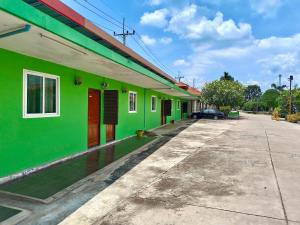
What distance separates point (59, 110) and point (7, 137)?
192 cm

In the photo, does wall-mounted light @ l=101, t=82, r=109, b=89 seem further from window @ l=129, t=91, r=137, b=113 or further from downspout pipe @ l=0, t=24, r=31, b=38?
downspout pipe @ l=0, t=24, r=31, b=38

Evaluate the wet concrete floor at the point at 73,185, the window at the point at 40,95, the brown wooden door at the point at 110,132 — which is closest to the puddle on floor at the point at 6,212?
the wet concrete floor at the point at 73,185

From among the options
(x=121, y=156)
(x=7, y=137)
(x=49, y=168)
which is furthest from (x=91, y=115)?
(x=7, y=137)

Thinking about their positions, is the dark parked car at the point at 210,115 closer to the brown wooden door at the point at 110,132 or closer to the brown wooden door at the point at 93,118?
the brown wooden door at the point at 110,132

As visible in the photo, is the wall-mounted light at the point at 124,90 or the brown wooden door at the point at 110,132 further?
the wall-mounted light at the point at 124,90

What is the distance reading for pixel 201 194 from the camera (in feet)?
16.6

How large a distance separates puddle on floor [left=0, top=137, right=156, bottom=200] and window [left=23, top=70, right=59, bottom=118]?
1391 mm

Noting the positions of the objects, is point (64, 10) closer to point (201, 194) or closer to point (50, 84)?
point (50, 84)

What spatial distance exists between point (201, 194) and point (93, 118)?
5.45 m

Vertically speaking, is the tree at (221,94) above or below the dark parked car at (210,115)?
above

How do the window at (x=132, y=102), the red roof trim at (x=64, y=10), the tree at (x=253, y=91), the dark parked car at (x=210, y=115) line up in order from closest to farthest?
the red roof trim at (x=64, y=10) → the window at (x=132, y=102) → the dark parked car at (x=210, y=115) → the tree at (x=253, y=91)

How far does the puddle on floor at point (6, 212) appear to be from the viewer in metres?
3.82

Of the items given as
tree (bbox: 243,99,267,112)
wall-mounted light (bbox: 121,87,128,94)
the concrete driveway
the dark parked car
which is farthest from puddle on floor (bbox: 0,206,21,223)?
tree (bbox: 243,99,267,112)

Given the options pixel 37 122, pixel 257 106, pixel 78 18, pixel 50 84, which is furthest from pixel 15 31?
pixel 257 106
